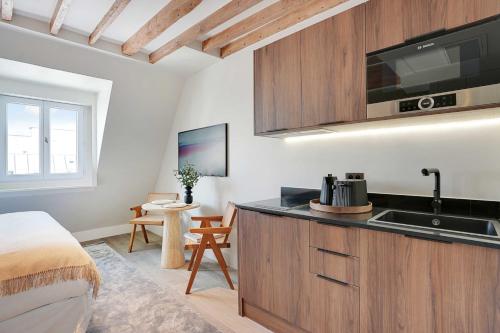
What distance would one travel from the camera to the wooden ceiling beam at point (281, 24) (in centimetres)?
220

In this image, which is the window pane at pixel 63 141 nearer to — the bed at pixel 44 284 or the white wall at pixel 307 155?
the white wall at pixel 307 155

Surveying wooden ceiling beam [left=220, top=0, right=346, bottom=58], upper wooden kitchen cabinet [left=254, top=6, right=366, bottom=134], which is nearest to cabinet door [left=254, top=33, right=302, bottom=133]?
upper wooden kitchen cabinet [left=254, top=6, right=366, bottom=134]

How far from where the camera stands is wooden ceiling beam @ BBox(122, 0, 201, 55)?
221cm

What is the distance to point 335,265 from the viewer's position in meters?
1.59

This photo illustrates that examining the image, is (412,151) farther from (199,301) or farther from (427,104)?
(199,301)

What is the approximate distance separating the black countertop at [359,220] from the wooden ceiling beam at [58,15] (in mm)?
2252

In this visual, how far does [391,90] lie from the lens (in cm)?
160

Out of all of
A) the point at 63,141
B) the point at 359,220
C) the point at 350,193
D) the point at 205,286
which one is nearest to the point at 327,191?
the point at 350,193

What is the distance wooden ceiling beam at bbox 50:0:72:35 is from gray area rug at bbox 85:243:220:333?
2.46m

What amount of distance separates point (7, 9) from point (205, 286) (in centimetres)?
311

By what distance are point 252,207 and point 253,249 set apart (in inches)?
13.2

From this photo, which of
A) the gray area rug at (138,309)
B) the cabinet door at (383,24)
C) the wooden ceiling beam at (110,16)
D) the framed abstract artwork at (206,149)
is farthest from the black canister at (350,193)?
the wooden ceiling beam at (110,16)

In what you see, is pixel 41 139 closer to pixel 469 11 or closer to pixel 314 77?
pixel 314 77

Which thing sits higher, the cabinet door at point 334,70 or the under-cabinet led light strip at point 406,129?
the cabinet door at point 334,70
